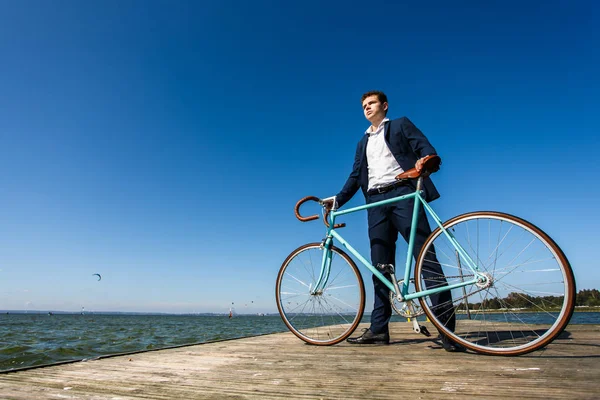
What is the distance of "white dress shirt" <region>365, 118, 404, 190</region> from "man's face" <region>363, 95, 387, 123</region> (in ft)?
0.30

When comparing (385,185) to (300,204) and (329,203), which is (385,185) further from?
(300,204)

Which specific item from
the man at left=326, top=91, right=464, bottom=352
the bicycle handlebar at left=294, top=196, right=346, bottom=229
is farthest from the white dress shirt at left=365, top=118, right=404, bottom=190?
the bicycle handlebar at left=294, top=196, right=346, bottom=229

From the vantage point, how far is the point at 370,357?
2529 mm

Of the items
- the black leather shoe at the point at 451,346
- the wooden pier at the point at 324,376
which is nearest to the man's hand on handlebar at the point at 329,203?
the wooden pier at the point at 324,376

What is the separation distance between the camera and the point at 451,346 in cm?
263

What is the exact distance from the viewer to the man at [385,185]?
10.1ft

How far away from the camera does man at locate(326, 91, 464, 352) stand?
10.1ft

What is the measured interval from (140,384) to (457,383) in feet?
5.33

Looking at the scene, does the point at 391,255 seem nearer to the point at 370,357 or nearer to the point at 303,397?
the point at 370,357

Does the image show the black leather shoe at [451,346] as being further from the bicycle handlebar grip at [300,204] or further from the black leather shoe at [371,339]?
the bicycle handlebar grip at [300,204]

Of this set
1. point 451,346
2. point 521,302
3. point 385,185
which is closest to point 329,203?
point 385,185

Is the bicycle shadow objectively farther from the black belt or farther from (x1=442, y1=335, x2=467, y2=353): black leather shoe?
the black belt

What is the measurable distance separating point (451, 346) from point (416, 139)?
179 cm

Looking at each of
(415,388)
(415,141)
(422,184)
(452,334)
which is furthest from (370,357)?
(415,141)
